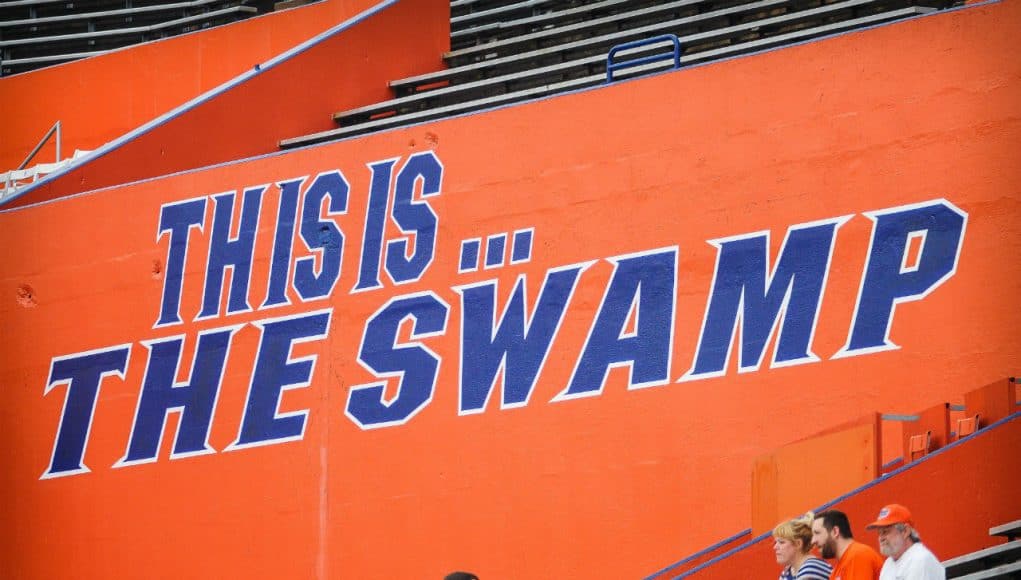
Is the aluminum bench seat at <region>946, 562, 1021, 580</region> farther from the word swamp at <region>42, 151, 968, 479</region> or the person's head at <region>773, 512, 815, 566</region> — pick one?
the word swamp at <region>42, 151, 968, 479</region>

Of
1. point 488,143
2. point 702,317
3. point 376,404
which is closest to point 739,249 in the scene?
point 702,317

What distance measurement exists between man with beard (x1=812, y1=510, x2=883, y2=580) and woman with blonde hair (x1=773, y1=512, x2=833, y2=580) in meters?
0.04

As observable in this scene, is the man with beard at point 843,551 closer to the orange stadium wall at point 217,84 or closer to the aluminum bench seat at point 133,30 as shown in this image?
the orange stadium wall at point 217,84

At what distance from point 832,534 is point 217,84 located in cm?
1015

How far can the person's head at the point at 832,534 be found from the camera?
230 inches

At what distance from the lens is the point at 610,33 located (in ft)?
39.5

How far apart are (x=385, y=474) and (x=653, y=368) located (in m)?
1.93

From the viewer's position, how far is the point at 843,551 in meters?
5.85

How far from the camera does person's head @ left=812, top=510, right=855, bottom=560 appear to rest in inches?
230

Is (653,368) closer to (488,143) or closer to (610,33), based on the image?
(488,143)

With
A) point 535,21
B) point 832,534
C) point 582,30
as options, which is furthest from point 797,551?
point 535,21

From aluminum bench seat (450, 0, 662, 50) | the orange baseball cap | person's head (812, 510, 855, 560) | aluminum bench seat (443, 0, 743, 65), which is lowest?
the orange baseball cap

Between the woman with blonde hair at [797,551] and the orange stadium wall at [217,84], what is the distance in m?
7.57

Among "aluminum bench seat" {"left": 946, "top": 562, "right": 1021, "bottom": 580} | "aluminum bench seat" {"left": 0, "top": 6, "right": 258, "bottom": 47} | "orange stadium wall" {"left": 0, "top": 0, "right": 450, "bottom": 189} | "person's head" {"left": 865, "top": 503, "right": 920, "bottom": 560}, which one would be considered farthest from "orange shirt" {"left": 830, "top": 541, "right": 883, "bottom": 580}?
"aluminum bench seat" {"left": 0, "top": 6, "right": 258, "bottom": 47}
